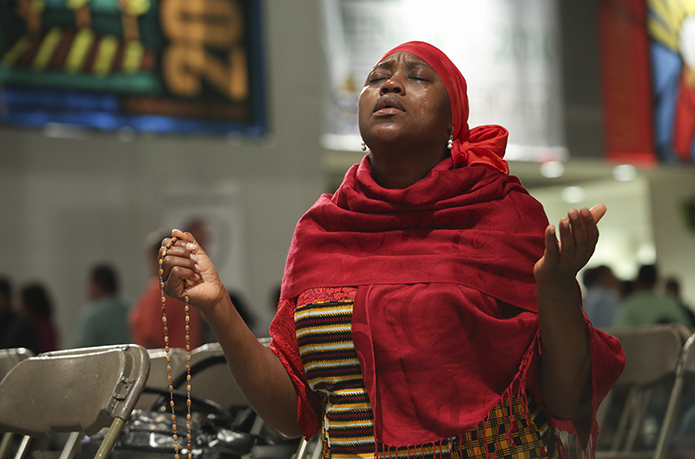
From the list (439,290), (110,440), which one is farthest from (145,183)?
(439,290)

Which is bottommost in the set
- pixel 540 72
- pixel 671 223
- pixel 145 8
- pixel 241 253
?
pixel 671 223

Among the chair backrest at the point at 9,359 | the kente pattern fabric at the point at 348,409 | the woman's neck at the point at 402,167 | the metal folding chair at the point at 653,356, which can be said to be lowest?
the metal folding chair at the point at 653,356

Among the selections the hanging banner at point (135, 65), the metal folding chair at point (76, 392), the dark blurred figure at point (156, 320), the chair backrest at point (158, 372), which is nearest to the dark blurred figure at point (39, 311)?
the dark blurred figure at point (156, 320)

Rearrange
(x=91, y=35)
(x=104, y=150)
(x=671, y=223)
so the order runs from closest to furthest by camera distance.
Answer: (x=91, y=35) → (x=104, y=150) → (x=671, y=223)

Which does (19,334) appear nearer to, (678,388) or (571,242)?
(678,388)

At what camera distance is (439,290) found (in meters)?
1.58

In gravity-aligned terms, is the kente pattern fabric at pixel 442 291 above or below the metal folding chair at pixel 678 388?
above

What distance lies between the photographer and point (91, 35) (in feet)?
22.8

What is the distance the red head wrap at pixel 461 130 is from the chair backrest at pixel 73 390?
0.88 m

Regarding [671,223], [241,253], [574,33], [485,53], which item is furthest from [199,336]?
[671,223]

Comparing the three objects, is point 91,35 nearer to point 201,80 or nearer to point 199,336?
point 201,80

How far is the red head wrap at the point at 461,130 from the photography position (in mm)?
1732

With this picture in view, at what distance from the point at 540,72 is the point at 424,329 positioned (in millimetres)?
8398

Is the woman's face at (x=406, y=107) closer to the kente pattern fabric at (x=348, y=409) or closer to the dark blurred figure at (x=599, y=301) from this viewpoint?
the kente pattern fabric at (x=348, y=409)
